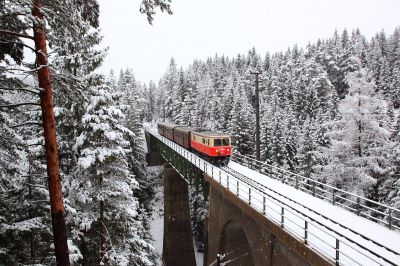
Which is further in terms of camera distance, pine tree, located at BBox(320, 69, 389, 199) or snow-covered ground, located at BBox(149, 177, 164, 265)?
snow-covered ground, located at BBox(149, 177, 164, 265)

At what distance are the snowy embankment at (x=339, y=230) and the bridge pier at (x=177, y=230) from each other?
71.9 feet

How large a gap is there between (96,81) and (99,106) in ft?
3.37

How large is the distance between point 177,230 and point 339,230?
28436mm

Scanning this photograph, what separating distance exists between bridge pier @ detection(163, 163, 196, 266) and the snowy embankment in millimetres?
21925

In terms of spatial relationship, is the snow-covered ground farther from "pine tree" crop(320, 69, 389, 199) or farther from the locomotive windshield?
"pine tree" crop(320, 69, 389, 199)

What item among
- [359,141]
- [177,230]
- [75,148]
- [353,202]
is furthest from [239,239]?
[177,230]

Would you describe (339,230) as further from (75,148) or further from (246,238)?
(75,148)

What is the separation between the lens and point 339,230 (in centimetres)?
1201

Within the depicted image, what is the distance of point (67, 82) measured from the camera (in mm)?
7457

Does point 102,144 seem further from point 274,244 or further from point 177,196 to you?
point 177,196

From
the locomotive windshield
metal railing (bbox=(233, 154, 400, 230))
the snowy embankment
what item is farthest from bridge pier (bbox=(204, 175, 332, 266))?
the locomotive windshield

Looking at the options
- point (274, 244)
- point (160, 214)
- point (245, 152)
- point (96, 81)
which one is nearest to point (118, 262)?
point (274, 244)

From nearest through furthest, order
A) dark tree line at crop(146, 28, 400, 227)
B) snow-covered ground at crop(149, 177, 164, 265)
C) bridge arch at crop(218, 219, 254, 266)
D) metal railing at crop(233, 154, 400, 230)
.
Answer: metal railing at crop(233, 154, 400, 230)
bridge arch at crop(218, 219, 254, 266)
dark tree line at crop(146, 28, 400, 227)
snow-covered ground at crop(149, 177, 164, 265)

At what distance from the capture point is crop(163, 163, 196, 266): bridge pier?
1492 inches
